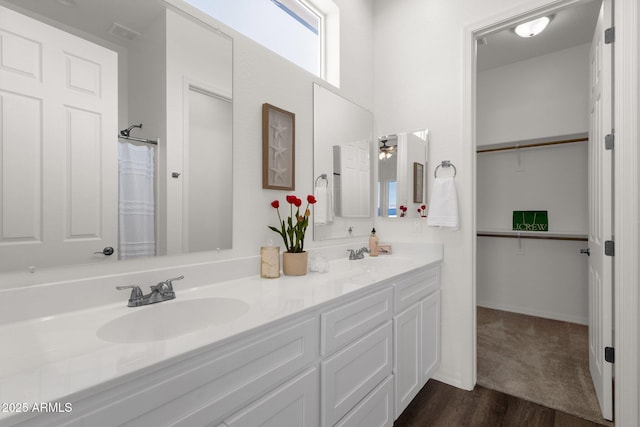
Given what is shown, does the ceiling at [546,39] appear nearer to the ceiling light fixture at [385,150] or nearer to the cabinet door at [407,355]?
the ceiling light fixture at [385,150]

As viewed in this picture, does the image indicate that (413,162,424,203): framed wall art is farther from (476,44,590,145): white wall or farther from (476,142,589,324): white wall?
(476,142,589,324): white wall

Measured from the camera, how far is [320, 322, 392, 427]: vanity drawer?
114 cm

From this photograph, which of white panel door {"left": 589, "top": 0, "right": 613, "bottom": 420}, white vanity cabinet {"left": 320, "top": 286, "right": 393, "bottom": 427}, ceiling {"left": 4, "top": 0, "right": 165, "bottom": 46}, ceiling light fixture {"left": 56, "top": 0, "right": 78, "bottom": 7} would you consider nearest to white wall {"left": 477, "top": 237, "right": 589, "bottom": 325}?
white panel door {"left": 589, "top": 0, "right": 613, "bottom": 420}

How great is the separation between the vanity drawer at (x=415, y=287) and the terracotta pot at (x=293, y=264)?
48cm

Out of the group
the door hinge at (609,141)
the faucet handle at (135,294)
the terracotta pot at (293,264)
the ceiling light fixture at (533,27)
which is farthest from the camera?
the ceiling light fixture at (533,27)

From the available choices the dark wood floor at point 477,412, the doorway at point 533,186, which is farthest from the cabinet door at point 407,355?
the doorway at point 533,186

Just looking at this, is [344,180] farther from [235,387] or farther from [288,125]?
[235,387]

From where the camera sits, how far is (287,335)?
38.8 inches

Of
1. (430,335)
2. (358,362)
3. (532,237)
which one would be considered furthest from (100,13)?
(532,237)

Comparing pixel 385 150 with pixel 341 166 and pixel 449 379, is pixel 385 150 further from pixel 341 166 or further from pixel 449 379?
pixel 449 379

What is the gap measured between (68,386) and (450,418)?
191 centimetres

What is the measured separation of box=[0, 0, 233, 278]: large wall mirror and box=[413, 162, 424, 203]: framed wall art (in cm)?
139

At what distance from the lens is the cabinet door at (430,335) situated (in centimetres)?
192

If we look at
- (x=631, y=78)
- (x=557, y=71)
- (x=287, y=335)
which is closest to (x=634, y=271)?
(x=631, y=78)
